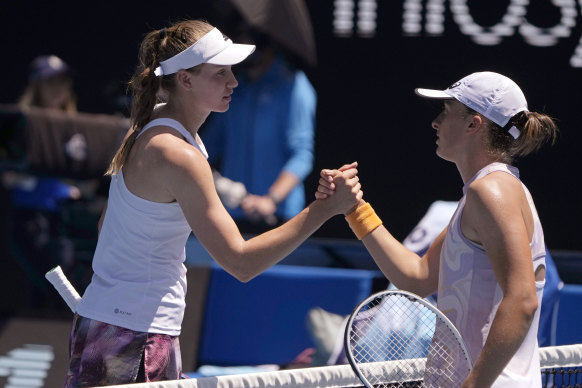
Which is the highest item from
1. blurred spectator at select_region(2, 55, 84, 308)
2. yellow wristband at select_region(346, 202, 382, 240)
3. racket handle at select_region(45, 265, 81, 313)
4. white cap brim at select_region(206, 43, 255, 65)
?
white cap brim at select_region(206, 43, 255, 65)

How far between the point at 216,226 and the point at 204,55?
46cm

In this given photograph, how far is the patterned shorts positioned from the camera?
2.42m

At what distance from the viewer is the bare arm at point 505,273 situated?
2.11 meters

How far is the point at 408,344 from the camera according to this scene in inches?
103

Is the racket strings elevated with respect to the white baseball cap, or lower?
lower

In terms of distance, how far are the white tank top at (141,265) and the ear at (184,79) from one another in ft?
0.40

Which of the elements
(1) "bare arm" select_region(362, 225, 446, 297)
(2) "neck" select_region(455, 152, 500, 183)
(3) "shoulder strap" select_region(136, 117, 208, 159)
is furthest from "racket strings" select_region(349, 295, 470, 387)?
(3) "shoulder strap" select_region(136, 117, 208, 159)

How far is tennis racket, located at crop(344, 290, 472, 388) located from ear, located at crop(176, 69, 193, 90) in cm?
71

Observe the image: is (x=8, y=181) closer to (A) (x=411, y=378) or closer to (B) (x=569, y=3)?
(B) (x=569, y=3)

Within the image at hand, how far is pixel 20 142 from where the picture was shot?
6.13 meters

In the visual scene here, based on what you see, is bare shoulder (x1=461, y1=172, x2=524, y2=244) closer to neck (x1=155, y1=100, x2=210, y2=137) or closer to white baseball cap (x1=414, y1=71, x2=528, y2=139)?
white baseball cap (x1=414, y1=71, x2=528, y2=139)

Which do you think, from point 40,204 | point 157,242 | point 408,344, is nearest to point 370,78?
point 40,204

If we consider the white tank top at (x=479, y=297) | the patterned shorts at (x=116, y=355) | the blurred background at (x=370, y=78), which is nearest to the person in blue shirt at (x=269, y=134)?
the blurred background at (x=370, y=78)

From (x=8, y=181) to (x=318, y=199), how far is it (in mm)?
3997
